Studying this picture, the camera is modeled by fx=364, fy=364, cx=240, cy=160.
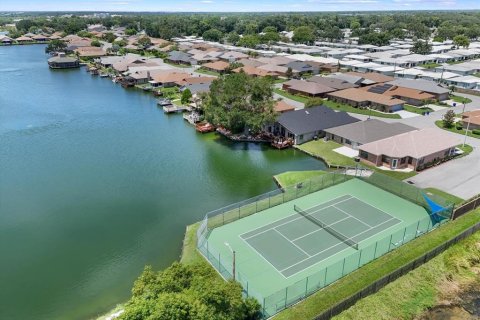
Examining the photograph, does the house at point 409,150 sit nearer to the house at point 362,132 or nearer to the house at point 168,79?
the house at point 362,132

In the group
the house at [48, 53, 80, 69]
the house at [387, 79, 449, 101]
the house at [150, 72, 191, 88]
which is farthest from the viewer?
the house at [48, 53, 80, 69]

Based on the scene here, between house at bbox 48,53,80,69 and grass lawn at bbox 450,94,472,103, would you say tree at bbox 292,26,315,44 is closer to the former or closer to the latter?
grass lawn at bbox 450,94,472,103

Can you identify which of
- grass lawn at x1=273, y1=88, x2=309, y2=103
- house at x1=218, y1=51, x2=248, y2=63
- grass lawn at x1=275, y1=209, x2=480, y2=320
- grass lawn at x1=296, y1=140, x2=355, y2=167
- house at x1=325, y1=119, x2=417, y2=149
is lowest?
grass lawn at x1=275, y1=209, x2=480, y2=320

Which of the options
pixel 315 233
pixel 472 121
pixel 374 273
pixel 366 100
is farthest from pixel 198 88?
pixel 374 273

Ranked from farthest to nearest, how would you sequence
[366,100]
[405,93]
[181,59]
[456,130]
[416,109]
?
1. [181,59]
2. [405,93]
3. [366,100]
4. [416,109]
5. [456,130]

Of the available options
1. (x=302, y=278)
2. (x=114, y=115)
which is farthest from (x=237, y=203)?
(x=114, y=115)

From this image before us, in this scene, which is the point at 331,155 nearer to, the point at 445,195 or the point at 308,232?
the point at 445,195

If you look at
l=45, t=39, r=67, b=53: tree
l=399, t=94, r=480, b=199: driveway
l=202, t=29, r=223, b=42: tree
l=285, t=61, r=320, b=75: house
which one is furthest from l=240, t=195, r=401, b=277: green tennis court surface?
l=202, t=29, r=223, b=42: tree
